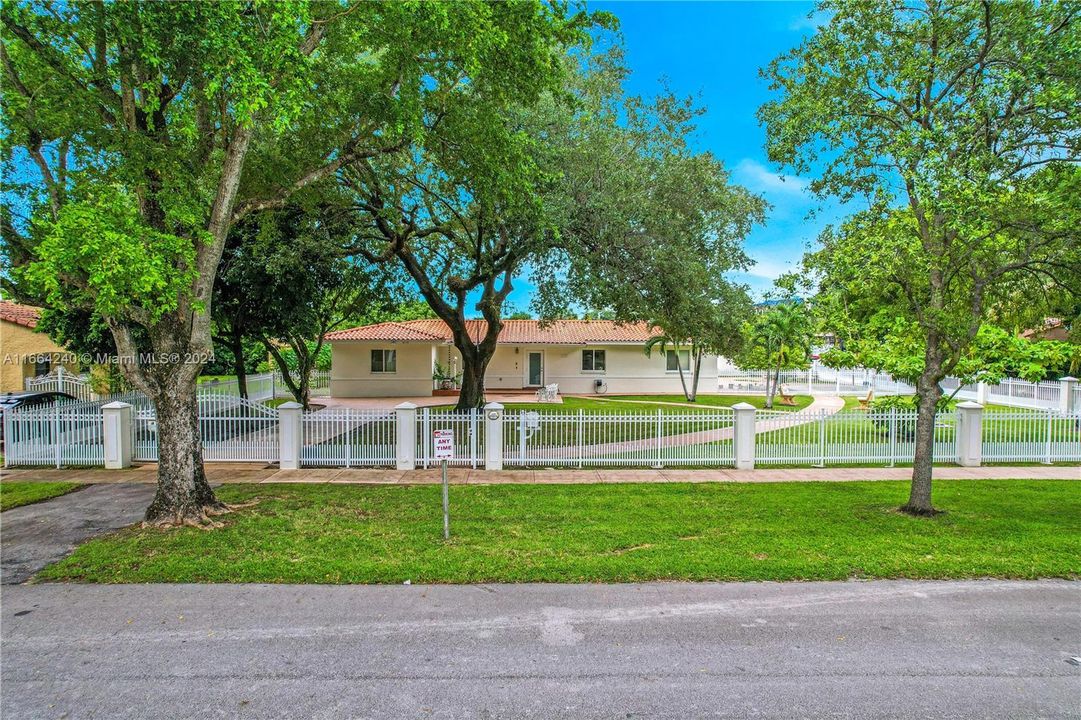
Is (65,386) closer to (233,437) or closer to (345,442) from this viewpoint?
(233,437)

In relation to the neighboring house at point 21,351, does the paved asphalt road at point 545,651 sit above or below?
below

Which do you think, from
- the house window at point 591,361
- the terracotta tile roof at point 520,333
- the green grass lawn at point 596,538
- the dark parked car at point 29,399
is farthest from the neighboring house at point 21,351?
the house window at point 591,361

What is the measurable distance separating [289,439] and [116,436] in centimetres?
351

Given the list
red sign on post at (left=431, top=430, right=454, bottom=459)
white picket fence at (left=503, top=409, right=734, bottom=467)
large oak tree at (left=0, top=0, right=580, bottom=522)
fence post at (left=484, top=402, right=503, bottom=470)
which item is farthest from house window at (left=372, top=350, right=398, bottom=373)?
red sign on post at (left=431, top=430, right=454, bottom=459)

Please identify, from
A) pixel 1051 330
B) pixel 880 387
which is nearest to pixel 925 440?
pixel 1051 330

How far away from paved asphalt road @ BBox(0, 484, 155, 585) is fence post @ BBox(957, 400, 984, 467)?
49.3 feet

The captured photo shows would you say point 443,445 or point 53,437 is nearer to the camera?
point 443,445

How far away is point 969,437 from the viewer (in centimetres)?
1143

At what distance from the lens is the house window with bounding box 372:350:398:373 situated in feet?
86.4

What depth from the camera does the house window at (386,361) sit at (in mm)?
26348

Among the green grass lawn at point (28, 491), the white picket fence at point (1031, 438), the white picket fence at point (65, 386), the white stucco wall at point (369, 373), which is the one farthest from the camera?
the white stucco wall at point (369, 373)

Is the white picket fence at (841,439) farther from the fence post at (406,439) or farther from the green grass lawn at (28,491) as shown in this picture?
the green grass lawn at (28,491)

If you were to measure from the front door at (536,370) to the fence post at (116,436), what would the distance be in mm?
19780

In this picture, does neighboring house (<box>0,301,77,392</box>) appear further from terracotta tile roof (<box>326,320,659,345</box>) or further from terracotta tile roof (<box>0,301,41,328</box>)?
terracotta tile roof (<box>326,320,659,345</box>)
